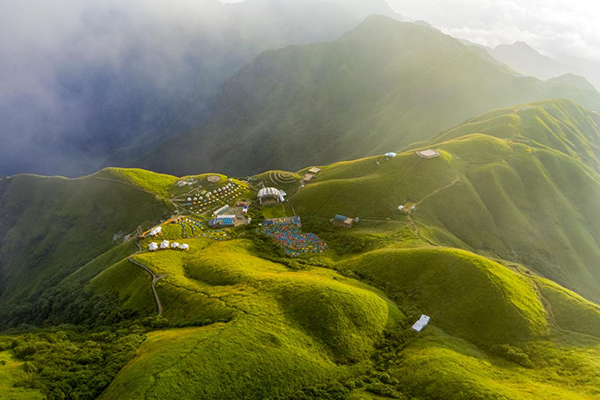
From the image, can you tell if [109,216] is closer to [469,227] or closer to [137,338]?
[137,338]

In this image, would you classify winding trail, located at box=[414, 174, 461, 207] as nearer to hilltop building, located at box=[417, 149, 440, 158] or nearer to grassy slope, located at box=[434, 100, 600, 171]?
hilltop building, located at box=[417, 149, 440, 158]

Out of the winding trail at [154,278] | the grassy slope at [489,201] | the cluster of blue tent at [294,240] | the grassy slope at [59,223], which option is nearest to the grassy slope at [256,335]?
the winding trail at [154,278]

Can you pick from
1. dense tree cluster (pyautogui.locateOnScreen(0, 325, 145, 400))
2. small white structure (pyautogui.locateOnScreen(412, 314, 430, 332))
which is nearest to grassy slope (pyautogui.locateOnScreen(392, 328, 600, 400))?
small white structure (pyautogui.locateOnScreen(412, 314, 430, 332))

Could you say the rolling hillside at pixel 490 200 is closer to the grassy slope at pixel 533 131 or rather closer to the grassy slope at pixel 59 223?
the grassy slope at pixel 533 131

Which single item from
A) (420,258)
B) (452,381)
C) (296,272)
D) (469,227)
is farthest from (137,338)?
(469,227)

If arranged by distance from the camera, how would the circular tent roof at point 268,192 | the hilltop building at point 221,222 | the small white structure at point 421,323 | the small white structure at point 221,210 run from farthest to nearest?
the circular tent roof at point 268,192 → the small white structure at point 221,210 → the hilltop building at point 221,222 → the small white structure at point 421,323

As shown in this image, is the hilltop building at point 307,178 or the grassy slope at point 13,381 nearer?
the grassy slope at point 13,381
